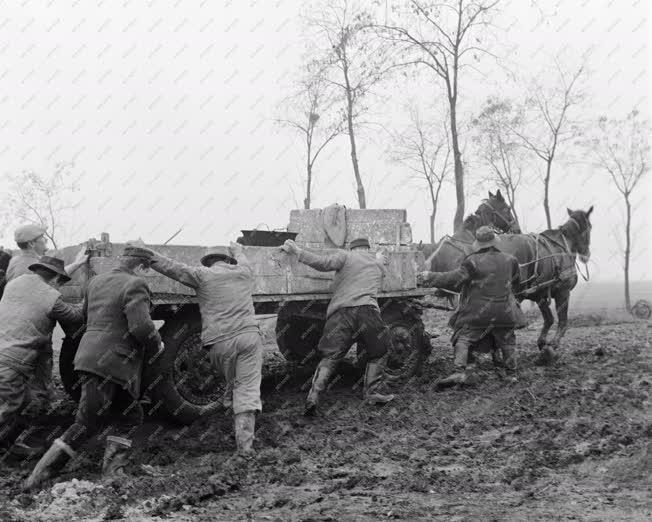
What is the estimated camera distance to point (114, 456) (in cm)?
565

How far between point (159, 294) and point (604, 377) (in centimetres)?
567

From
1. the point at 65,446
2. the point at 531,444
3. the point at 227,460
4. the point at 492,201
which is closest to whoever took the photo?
the point at 65,446

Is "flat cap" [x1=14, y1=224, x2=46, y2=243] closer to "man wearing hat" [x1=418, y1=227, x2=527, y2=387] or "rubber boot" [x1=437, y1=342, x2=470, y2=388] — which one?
"man wearing hat" [x1=418, y1=227, x2=527, y2=387]

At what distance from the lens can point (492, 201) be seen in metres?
11.7

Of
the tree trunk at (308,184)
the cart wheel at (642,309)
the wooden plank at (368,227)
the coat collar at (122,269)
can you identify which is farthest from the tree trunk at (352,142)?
the coat collar at (122,269)

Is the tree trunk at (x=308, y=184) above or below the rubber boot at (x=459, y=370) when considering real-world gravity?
above

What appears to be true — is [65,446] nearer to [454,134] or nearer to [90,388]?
[90,388]

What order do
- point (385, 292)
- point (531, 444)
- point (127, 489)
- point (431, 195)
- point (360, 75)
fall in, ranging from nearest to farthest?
point (127, 489), point (531, 444), point (385, 292), point (360, 75), point (431, 195)

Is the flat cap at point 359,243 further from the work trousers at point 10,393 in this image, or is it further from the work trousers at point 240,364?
the work trousers at point 10,393

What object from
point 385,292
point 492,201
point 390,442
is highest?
point 492,201

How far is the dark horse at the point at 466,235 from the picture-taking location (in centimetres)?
998

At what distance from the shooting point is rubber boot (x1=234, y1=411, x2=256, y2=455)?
6.10 metres

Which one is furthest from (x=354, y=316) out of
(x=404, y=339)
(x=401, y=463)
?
(x=401, y=463)

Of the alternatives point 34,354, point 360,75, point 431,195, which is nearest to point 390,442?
point 34,354
